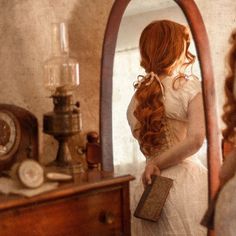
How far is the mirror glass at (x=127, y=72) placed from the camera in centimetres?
144

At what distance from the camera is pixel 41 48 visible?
1.44m

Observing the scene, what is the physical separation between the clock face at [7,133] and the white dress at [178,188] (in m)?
0.32

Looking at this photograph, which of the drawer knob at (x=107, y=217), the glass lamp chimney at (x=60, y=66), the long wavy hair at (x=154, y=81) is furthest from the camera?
the long wavy hair at (x=154, y=81)

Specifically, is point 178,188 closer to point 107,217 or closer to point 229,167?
point 229,167

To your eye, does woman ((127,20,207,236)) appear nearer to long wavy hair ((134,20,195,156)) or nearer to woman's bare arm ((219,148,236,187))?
long wavy hair ((134,20,195,156))

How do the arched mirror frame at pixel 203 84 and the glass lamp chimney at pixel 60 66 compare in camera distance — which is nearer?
the glass lamp chimney at pixel 60 66

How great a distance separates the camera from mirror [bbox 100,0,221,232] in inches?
56.6

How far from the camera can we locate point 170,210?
57.7 inches

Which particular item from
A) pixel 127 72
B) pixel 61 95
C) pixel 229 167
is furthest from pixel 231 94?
pixel 61 95

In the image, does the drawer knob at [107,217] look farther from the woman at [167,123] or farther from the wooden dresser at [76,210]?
the woman at [167,123]

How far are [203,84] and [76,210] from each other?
0.60 metres

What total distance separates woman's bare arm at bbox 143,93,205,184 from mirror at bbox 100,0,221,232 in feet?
0.10

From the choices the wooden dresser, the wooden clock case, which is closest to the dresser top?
the wooden dresser

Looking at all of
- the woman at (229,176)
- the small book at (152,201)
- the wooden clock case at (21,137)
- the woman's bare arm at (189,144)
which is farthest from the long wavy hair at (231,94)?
the wooden clock case at (21,137)
